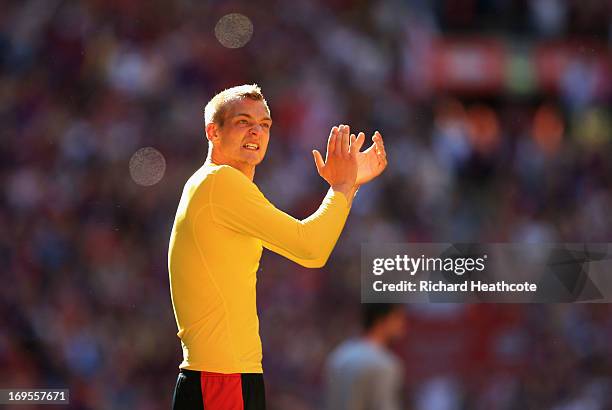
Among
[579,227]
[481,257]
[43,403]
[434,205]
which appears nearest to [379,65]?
[434,205]

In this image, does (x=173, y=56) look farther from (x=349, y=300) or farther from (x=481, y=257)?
(x=481, y=257)

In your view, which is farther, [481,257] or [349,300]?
[349,300]

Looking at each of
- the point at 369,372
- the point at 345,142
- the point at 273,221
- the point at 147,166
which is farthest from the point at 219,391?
the point at 147,166

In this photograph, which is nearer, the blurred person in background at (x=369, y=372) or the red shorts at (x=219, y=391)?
the red shorts at (x=219, y=391)

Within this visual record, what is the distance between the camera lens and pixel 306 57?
10.2 m

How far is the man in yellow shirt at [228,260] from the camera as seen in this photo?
270 cm

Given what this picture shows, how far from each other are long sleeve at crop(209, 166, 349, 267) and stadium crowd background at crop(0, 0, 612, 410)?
5007mm

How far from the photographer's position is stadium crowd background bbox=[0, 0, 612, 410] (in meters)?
8.09

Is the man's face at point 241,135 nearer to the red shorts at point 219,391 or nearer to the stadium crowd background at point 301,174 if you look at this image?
the red shorts at point 219,391

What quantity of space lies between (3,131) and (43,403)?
304cm

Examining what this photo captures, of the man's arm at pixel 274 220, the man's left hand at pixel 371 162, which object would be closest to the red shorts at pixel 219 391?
the man's arm at pixel 274 220

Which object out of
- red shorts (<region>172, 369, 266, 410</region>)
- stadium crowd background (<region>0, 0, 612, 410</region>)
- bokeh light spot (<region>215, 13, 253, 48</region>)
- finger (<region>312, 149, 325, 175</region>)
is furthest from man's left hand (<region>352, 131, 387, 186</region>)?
bokeh light spot (<region>215, 13, 253, 48</region>)

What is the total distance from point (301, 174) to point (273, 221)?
21.1 ft

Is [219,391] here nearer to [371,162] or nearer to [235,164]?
[235,164]
